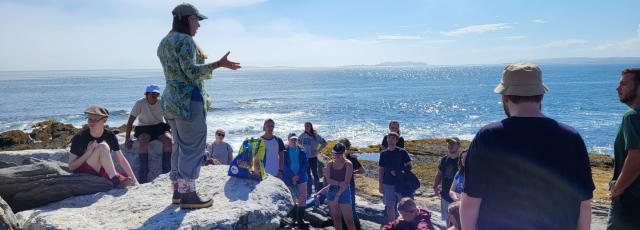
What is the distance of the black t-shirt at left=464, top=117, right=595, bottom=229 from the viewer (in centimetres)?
289

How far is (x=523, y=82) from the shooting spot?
3018 millimetres

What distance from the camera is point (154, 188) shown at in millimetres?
6441

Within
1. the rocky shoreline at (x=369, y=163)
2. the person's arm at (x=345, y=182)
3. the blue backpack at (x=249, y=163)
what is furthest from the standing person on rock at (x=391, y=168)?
the blue backpack at (x=249, y=163)

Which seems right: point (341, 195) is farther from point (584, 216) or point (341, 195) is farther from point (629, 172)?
point (584, 216)

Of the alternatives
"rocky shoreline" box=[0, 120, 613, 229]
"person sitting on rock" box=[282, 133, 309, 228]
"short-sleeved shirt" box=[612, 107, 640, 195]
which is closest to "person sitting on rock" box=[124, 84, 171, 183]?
"rocky shoreline" box=[0, 120, 613, 229]

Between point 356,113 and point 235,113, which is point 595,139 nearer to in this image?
point 356,113

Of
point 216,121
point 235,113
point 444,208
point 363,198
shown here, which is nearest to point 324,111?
point 235,113

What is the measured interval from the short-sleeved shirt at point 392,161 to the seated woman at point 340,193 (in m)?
0.93

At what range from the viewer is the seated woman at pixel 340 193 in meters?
8.41

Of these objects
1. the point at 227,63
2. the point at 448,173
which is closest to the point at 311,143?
the point at 448,173

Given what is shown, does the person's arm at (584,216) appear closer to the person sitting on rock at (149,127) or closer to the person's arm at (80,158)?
the person's arm at (80,158)

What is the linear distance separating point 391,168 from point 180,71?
5.13m

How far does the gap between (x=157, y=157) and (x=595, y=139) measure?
34180 mm

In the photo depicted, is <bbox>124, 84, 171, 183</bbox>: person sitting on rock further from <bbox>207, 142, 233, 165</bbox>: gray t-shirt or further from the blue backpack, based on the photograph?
the blue backpack
